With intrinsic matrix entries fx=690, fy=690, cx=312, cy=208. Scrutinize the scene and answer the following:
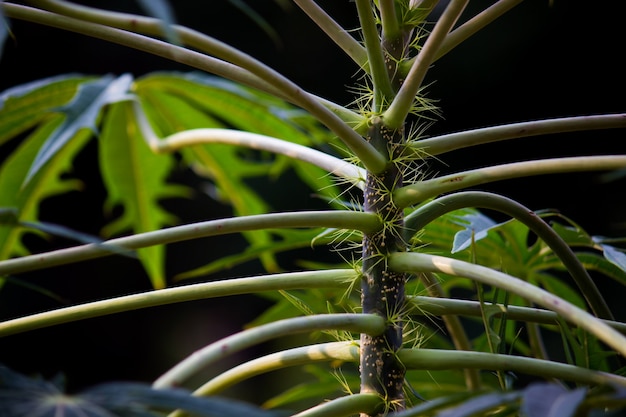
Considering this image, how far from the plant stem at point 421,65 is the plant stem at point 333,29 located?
0.04 m

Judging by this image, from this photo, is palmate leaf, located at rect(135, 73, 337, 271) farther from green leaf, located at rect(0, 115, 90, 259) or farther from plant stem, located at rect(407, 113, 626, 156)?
plant stem, located at rect(407, 113, 626, 156)

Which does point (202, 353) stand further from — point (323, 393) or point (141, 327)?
point (141, 327)

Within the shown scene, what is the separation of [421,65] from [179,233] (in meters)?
0.14

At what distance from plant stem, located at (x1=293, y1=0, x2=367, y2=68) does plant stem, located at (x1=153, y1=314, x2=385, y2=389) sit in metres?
0.14

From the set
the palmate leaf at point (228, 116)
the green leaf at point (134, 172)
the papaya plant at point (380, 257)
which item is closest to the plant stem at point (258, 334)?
the papaya plant at point (380, 257)

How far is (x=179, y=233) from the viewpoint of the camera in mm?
334

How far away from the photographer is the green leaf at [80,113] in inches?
15.7

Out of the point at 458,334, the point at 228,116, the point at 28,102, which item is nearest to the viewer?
the point at 458,334

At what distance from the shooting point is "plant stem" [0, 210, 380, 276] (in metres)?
0.33

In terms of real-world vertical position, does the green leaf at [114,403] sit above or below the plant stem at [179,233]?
below

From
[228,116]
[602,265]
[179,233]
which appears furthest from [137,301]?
[228,116]

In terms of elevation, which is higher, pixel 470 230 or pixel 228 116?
pixel 228 116

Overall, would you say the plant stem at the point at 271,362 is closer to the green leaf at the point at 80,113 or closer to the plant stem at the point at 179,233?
the plant stem at the point at 179,233

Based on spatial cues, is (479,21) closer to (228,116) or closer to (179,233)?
(179,233)
